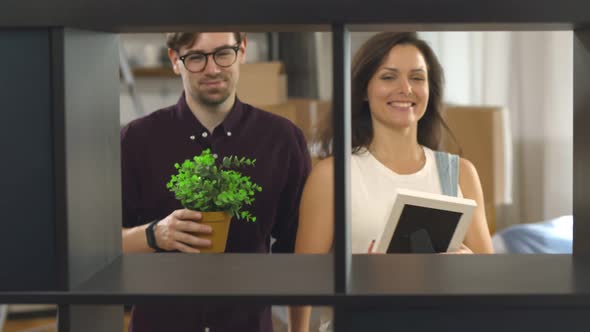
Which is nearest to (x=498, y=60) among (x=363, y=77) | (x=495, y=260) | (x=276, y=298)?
(x=363, y=77)

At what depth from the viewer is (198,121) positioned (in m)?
2.19

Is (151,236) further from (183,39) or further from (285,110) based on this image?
(285,110)

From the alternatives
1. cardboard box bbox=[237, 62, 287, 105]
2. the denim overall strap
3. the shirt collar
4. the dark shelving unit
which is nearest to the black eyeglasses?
the shirt collar

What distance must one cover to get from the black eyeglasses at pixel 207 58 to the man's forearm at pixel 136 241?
0.43 m

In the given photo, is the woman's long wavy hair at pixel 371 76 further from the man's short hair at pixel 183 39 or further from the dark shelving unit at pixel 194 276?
the dark shelving unit at pixel 194 276

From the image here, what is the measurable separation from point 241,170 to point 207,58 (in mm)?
288

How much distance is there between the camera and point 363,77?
244cm

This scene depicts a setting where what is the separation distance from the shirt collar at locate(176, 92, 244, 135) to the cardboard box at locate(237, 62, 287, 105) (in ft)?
6.61

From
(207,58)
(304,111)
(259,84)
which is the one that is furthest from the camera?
(304,111)

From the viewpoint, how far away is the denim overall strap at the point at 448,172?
7.75ft

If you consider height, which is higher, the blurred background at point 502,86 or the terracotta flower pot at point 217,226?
the blurred background at point 502,86

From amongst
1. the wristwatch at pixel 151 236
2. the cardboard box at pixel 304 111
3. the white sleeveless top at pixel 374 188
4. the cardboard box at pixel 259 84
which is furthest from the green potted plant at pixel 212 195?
the cardboard box at pixel 259 84

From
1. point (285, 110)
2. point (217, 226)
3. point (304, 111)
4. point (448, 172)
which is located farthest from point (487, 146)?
point (217, 226)

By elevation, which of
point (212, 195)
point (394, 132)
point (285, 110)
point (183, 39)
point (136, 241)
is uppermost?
point (183, 39)
